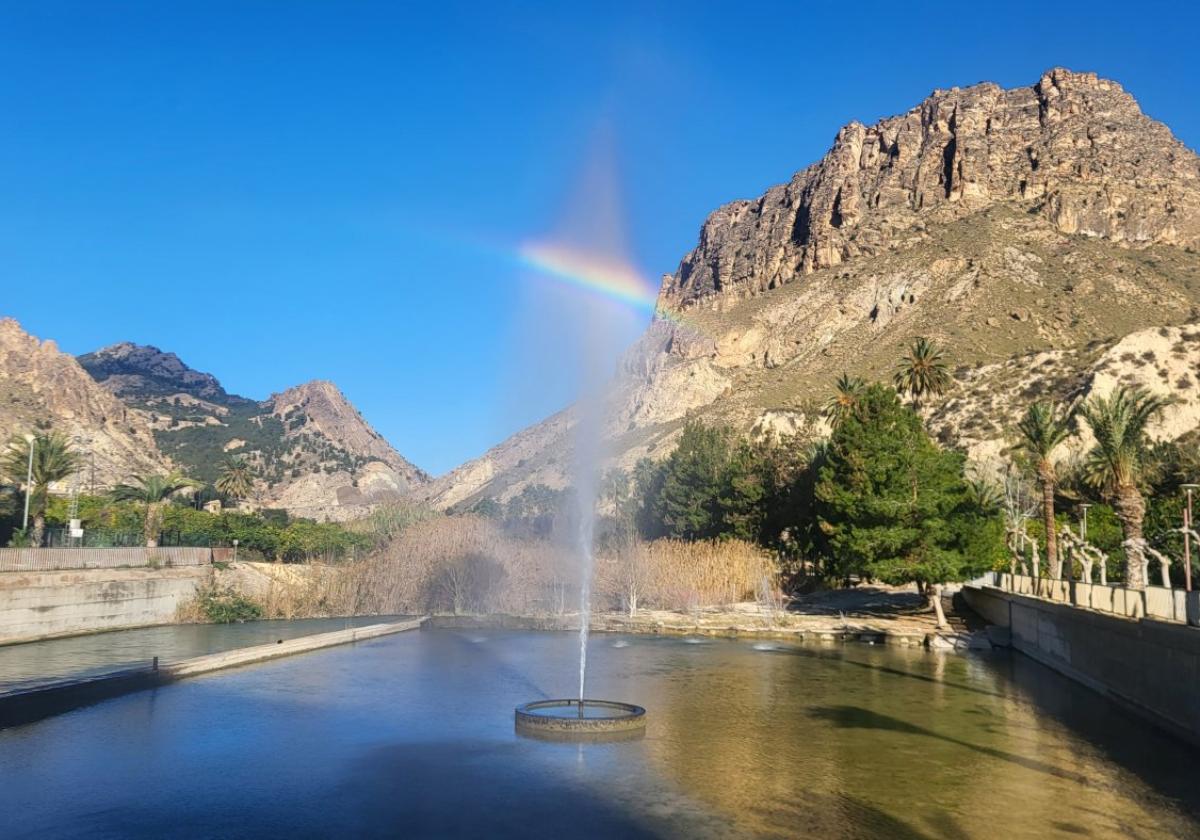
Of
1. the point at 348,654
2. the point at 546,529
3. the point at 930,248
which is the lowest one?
the point at 348,654

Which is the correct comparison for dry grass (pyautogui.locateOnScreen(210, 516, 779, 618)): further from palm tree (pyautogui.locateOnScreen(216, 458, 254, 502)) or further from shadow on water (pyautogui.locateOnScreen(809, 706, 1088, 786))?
palm tree (pyautogui.locateOnScreen(216, 458, 254, 502))

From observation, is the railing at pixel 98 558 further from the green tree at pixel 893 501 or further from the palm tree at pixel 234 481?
the palm tree at pixel 234 481

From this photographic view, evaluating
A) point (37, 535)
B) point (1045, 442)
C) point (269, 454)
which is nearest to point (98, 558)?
point (37, 535)

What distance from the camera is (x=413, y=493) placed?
625 feet

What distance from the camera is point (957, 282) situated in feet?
386

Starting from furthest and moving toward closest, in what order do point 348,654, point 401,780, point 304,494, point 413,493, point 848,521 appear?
point 413,493
point 304,494
point 848,521
point 348,654
point 401,780

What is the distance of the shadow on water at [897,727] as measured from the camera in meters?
15.8

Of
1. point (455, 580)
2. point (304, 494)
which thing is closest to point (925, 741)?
point (455, 580)

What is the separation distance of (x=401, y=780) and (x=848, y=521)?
116 ft

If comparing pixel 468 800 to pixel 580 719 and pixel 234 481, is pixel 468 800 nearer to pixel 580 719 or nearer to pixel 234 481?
pixel 580 719

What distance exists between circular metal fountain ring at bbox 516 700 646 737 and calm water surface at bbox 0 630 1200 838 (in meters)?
0.54

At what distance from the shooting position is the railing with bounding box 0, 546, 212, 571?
38.9 m

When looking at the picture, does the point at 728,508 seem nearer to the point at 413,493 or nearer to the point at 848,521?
the point at 848,521

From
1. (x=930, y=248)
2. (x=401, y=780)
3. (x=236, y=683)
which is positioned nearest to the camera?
(x=401, y=780)
